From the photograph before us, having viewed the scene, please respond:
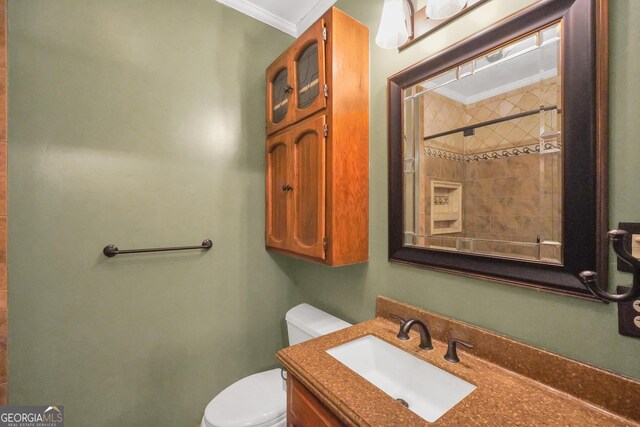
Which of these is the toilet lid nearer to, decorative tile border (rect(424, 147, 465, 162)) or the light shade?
decorative tile border (rect(424, 147, 465, 162))

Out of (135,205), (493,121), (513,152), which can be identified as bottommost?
(135,205)

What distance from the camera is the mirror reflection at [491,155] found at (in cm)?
76

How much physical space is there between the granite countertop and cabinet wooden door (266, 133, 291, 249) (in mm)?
750

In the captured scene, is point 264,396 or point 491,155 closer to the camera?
point 491,155

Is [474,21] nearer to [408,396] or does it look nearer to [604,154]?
[604,154]

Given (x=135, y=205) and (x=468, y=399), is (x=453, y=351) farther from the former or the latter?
(x=135, y=205)

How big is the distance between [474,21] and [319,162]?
76cm

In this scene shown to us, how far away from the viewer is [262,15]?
1.65m

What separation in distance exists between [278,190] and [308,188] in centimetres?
34

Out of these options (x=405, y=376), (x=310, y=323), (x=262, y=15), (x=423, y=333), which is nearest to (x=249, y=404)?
(x=310, y=323)

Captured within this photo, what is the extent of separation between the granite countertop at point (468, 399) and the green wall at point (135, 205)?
855mm

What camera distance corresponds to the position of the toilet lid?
112cm

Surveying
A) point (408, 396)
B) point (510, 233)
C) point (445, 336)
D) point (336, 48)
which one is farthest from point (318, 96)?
point (408, 396)

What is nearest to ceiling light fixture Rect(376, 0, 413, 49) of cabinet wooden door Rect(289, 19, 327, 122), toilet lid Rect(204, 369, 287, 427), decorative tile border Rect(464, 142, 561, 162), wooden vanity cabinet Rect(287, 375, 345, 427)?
cabinet wooden door Rect(289, 19, 327, 122)
